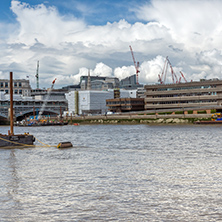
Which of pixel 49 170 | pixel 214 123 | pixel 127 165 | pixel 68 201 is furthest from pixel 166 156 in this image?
pixel 214 123

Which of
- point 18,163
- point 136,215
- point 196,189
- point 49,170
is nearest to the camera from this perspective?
point 136,215

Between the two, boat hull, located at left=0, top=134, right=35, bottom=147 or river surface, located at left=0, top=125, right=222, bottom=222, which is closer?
river surface, located at left=0, top=125, right=222, bottom=222

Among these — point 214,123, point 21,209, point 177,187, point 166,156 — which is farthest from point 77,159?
point 214,123

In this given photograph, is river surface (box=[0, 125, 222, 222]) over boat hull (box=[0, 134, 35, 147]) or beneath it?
beneath

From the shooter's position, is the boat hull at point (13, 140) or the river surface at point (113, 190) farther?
the boat hull at point (13, 140)

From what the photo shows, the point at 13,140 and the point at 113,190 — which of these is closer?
the point at 113,190

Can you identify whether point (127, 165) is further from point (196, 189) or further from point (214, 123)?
point (214, 123)

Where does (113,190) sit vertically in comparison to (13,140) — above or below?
below

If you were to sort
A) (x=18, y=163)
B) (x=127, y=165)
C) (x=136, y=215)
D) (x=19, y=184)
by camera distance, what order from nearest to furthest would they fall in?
(x=136, y=215) < (x=19, y=184) < (x=127, y=165) < (x=18, y=163)

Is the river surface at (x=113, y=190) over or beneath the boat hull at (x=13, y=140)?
beneath

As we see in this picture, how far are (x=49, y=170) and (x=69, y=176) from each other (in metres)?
4.91

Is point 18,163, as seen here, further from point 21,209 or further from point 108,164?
point 21,209

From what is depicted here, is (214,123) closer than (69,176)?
No

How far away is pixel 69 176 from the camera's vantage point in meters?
35.4
